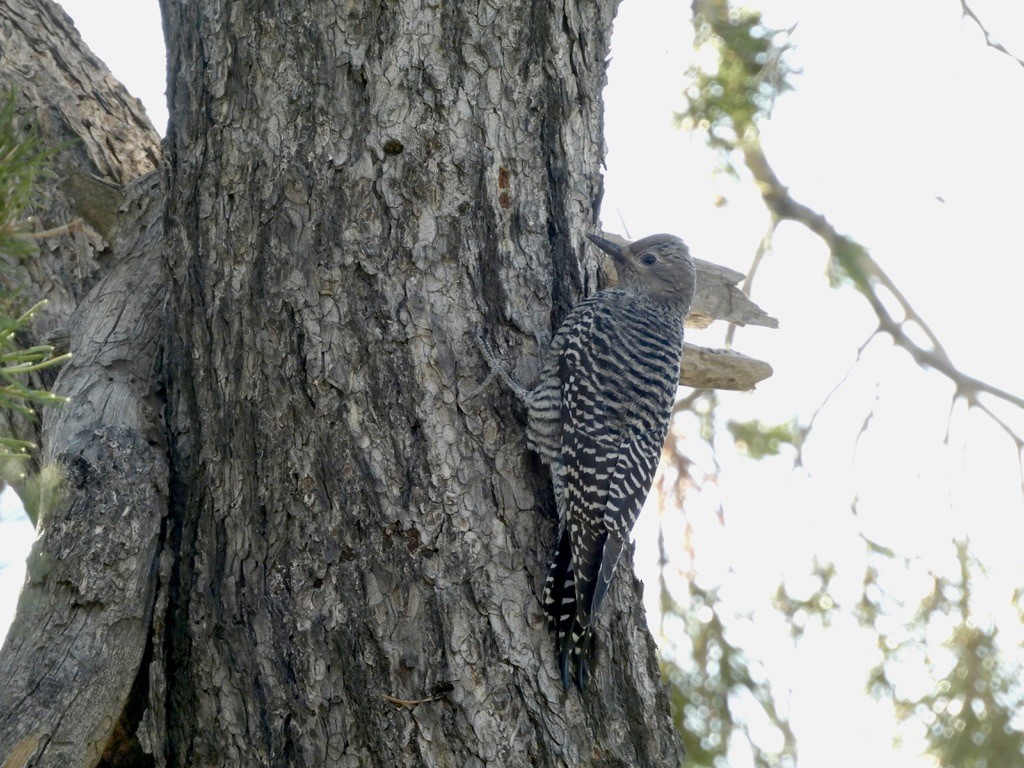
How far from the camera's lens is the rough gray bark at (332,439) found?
292 cm

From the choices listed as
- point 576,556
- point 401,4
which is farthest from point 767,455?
point 401,4

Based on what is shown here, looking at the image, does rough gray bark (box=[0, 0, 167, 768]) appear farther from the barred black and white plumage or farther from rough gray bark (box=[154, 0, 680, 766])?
the barred black and white plumage

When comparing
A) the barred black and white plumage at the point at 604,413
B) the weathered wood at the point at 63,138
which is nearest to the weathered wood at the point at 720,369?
the barred black and white plumage at the point at 604,413

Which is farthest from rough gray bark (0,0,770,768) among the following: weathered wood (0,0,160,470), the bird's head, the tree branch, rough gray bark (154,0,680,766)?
the tree branch

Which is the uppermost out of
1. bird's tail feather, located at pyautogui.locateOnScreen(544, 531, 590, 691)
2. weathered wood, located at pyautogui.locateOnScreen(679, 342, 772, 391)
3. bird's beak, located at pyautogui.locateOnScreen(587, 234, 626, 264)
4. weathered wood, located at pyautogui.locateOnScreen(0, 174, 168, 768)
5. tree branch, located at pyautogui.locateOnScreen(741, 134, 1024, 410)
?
tree branch, located at pyautogui.locateOnScreen(741, 134, 1024, 410)

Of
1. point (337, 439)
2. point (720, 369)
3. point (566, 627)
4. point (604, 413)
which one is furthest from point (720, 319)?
point (337, 439)

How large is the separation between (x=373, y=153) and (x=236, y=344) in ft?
2.22

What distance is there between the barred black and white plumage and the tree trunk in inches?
3.4

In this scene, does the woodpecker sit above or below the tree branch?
below

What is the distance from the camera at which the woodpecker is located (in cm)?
318

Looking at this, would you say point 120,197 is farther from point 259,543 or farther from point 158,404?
point 259,543

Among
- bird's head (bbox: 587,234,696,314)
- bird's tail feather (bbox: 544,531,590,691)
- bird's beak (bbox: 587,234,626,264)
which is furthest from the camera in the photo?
bird's head (bbox: 587,234,696,314)

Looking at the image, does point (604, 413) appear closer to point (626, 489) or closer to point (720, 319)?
point (626, 489)

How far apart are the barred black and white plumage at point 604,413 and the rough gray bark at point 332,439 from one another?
0.10 meters
